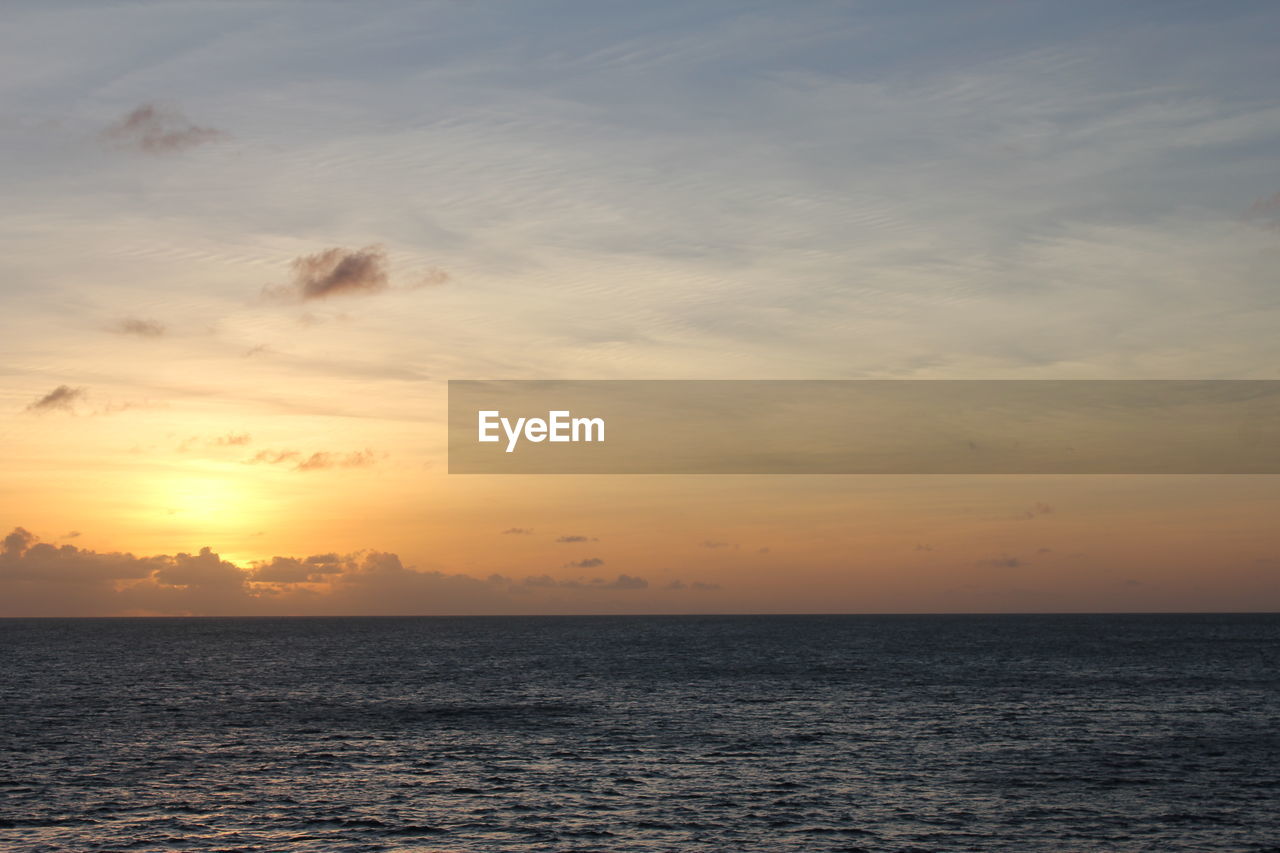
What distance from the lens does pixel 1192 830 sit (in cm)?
5422

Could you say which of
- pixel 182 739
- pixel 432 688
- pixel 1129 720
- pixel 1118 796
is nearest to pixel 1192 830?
pixel 1118 796

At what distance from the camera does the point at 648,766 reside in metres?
72.1

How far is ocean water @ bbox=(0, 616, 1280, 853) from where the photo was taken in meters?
54.2

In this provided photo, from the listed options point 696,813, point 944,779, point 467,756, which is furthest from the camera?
point 467,756

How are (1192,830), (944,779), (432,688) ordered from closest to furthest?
(1192,830), (944,779), (432,688)

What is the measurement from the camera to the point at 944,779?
2643 inches

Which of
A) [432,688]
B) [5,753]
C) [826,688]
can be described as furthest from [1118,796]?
[432,688]

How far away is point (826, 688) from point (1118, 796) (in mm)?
64370

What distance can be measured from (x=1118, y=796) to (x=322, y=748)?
173 ft

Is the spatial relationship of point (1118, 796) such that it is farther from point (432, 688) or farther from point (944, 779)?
point (432, 688)

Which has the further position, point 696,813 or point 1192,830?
point 696,813

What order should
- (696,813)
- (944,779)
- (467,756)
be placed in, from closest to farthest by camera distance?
(696,813)
(944,779)
(467,756)

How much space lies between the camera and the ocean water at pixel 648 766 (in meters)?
54.2

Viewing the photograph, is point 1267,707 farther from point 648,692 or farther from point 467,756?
point 467,756
